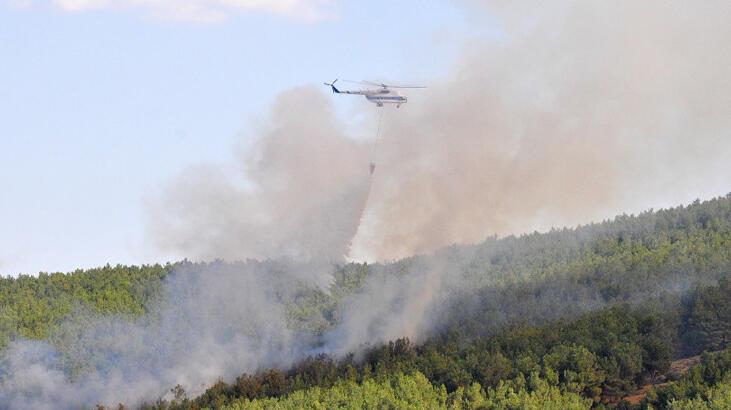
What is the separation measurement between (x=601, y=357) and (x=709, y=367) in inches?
384

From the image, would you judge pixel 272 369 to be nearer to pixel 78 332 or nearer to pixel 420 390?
pixel 420 390

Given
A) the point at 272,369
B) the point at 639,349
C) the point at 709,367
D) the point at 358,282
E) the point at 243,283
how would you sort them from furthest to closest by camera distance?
the point at 358,282 → the point at 243,283 → the point at 272,369 → the point at 639,349 → the point at 709,367

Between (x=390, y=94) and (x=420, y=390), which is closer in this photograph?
(x=420, y=390)

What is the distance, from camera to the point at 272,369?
393 feet

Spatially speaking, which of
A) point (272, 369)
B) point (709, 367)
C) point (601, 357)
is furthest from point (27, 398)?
point (709, 367)

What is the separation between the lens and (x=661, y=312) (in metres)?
Answer: 126

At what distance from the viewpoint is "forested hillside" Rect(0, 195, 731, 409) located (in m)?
106

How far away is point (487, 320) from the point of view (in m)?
143

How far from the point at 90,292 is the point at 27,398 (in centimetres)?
6156

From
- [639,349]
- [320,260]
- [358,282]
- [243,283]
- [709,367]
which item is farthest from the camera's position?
[358,282]

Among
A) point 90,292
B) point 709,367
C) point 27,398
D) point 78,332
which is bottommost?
point 709,367

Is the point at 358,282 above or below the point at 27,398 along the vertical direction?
above

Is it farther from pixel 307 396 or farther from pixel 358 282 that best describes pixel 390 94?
pixel 358 282

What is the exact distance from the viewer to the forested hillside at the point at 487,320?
10644 centimetres
